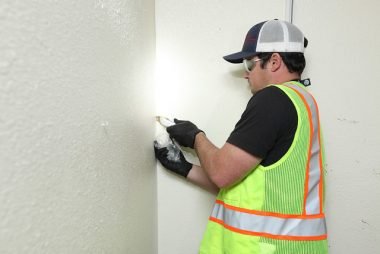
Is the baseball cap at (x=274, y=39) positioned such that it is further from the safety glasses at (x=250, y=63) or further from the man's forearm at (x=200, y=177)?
the man's forearm at (x=200, y=177)

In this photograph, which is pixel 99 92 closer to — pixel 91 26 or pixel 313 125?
pixel 91 26

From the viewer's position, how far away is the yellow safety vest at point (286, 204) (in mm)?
858

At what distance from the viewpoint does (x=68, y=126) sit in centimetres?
43

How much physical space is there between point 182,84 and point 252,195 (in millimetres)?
523

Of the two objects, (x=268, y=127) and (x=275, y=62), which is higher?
(x=275, y=62)

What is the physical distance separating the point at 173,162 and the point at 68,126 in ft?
2.39

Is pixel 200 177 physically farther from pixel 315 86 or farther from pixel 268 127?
pixel 315 86

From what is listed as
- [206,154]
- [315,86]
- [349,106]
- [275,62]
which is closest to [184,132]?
[206,154]

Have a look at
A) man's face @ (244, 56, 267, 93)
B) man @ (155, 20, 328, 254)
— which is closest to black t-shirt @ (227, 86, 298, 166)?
man @ (155, 20, 328, 254)

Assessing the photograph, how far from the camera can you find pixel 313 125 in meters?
0.90

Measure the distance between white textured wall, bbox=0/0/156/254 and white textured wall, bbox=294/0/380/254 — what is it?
0.74 metres

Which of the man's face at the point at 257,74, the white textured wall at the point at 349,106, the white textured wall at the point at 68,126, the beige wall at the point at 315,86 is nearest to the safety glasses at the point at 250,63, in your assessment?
the man's face at the point at 257,74

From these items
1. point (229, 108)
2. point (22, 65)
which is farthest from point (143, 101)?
point (22, 65)

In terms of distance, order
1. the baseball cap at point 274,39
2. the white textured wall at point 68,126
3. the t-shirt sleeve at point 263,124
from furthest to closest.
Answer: the baseball cap at point 274,39 < the t-shirt sleeve at point 263,124 < the white textured wall at point 68,126
